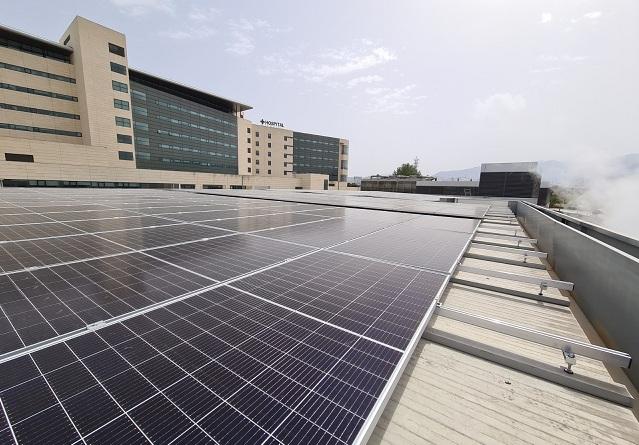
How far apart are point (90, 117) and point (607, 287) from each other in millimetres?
75800

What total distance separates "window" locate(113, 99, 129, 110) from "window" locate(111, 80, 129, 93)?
2.25m

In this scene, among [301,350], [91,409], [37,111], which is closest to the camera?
[91,409]

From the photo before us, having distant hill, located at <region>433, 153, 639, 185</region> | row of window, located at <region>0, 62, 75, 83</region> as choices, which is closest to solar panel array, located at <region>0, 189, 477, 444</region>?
distant hill, located at <region>433, 153, 639, 185</region>

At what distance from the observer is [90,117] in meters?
54.4

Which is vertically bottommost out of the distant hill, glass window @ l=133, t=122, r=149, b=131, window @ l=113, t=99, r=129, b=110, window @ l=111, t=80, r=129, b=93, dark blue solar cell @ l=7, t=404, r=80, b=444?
dark blue solar cell @ l=7, t=404, r=80, b=444

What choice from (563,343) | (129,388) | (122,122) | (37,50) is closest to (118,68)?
(122,122)

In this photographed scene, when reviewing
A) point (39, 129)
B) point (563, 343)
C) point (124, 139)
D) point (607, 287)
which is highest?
point (39, 129)

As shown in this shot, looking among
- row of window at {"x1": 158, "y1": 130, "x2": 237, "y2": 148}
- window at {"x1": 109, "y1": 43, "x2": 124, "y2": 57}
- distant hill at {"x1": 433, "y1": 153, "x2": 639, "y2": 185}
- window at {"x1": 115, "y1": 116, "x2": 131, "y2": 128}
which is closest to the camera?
distant hill at {"x1": 433, "y1": 153, "x2": 639, "y2": 185}

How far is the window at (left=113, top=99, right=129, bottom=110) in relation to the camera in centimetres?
5791

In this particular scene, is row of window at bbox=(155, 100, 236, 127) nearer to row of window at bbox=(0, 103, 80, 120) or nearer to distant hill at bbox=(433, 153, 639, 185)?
row of window at bbox=(0, 103, 80, 120)

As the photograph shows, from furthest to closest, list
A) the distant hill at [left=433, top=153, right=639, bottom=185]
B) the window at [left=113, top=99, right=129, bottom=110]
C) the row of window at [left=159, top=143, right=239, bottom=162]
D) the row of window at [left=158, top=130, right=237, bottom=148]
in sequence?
the row of window at [left=159, top=143, right=239, bottom=162] → the row of window at [left=158, top=130, right=237, bottom=148] → the window at [left=113, top=99, right=129, bottom=110] → the distant hill at [left=433, top=153, right=639, bottom=185]

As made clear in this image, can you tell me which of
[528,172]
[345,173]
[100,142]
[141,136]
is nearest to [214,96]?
[141,136]

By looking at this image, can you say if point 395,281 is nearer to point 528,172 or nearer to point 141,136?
point 528,172

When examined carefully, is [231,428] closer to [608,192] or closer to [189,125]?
[608,192]
